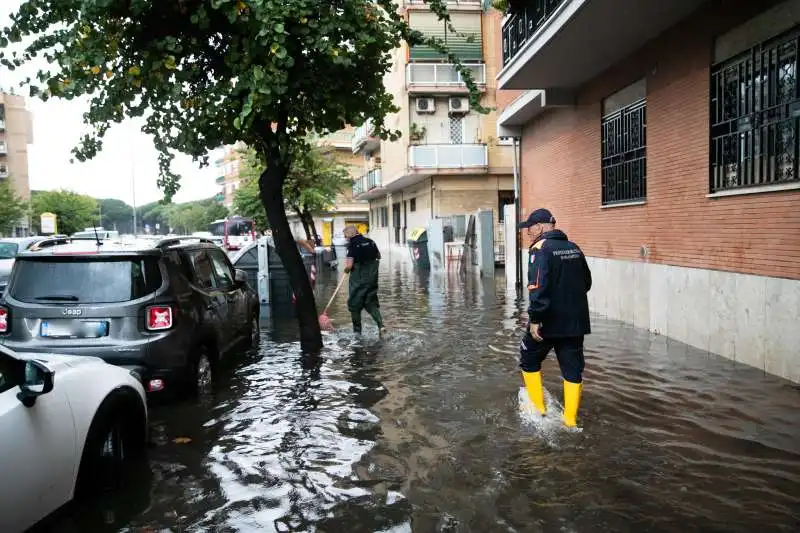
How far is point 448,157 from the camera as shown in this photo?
2966 cm

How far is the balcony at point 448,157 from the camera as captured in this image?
29.4 metres

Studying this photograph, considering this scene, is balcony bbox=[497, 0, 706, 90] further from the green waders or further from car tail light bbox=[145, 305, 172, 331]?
car tail light bbox=[145, 305, 172, 331]

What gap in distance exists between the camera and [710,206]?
828 centimetres

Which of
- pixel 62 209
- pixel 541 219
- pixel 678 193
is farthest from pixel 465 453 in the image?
pixel 62 209

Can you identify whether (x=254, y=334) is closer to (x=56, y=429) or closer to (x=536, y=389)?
(x=536, y=389)

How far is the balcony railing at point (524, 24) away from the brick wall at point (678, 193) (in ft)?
4.99

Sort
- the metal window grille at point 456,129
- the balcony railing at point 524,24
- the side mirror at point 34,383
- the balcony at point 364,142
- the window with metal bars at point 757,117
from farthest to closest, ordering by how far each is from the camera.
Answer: the balcony at point 364,142
the metal window grille at point 456,129
the balcony railing at point 524,24
the window with metal bars at point 757,117
the side mirror at point 34,383

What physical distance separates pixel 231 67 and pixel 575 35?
526 cm

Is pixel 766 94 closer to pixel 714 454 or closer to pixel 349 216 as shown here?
pixel 714 454

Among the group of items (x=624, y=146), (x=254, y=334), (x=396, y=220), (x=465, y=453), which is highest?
(x=624, y=146)

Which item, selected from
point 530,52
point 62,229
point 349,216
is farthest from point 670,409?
point 62,229

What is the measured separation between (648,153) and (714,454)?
247 inches

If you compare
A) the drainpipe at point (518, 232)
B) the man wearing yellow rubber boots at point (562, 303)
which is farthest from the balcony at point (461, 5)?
the man wearing yellow rubber boots at point (562, 303)

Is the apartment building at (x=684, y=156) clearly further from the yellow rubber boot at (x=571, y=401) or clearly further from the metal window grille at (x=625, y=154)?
the yellow rubber boot at (x=571, y=401)
